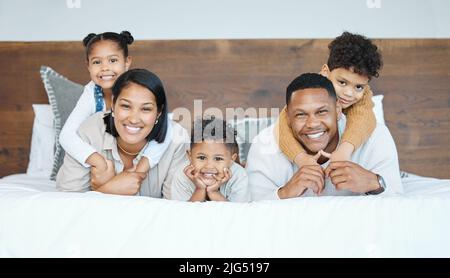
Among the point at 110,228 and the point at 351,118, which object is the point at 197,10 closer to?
the point at 351,118

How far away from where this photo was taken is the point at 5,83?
2.01 meters

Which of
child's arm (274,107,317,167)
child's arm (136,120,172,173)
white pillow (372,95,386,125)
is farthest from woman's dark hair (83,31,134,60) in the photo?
white pillow (372,95,386,125)

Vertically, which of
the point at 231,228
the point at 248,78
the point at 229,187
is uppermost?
the point at 248,78

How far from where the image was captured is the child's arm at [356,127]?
1.36m

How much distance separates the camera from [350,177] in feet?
4.25

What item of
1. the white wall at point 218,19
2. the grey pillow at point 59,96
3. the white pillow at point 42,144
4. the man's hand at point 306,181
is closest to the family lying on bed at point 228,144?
the man's hand at point 306,181

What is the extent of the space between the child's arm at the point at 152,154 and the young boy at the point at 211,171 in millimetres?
72

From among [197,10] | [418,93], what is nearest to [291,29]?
[197,10]

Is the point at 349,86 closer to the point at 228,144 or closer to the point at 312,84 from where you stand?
the point at 312,84

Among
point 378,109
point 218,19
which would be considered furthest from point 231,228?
point 218,19

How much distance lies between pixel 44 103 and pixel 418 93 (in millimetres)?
1407

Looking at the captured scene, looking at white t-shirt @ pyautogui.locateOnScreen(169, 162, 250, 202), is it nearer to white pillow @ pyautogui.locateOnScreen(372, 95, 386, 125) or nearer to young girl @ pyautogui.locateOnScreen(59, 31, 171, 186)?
young girl @ pyautogui.locateOnScreen(59, 31, 171, 186)

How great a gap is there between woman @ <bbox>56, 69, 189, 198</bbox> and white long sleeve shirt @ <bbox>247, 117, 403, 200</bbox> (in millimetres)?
212

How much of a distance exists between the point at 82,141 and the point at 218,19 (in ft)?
2.66
